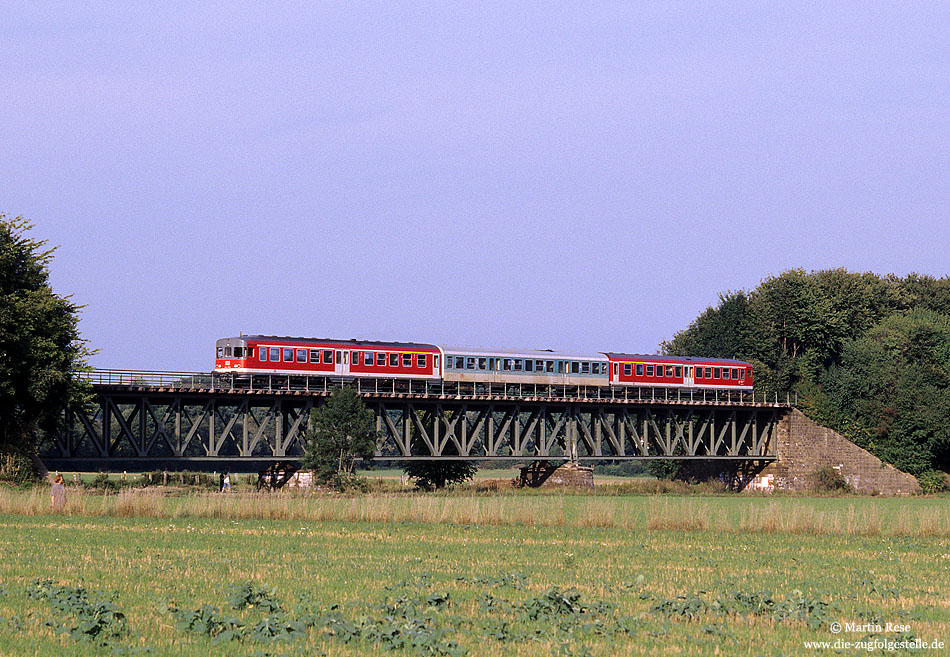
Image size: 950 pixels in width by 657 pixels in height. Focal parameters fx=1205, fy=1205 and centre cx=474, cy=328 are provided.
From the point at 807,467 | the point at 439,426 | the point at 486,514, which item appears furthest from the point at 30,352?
the point at 807,467

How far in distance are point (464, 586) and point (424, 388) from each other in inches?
2607

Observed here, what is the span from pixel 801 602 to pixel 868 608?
1427mm

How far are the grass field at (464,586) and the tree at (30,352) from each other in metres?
22.0

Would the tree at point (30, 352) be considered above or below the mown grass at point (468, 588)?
above

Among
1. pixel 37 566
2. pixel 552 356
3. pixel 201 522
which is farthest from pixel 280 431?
pixel 37 566

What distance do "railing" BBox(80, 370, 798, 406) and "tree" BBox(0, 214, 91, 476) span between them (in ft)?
13.0

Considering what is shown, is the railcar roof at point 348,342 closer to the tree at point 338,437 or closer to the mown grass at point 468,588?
the tree at point 338,437

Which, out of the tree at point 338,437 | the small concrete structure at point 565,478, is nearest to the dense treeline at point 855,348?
the small concrete structure at point 565,478

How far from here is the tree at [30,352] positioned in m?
64.1

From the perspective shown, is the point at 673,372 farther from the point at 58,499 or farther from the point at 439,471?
the point at 58,499

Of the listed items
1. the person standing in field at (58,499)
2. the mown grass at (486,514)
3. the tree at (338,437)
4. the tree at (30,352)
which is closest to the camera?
the mown grass at (486,514)

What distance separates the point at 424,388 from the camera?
90750 mm

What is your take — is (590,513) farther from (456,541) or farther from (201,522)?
(201,522)

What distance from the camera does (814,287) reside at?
140750 mm
